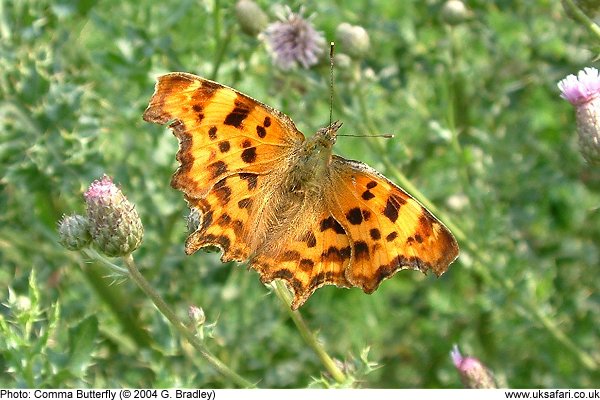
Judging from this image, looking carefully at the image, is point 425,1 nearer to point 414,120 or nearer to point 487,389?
point 414,120

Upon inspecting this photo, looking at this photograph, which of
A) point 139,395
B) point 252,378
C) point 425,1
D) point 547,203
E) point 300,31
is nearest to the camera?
point 139,395

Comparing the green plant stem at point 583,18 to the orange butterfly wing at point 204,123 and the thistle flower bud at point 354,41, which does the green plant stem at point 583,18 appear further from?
the orange butterfly wing at point 204,123

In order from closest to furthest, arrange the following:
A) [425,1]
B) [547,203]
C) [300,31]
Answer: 1. [300,31]
2. [425,1]
3. [547,203]

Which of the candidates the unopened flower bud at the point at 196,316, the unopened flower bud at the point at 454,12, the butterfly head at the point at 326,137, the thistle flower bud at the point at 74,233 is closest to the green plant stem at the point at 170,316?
the unopened flower bud at the point at 196,316

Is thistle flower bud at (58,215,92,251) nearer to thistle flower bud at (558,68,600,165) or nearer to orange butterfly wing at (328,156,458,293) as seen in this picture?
orange butterfly wing at (328,156,458,293)

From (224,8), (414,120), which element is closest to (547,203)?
(414,120)

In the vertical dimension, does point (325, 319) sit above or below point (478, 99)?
below
